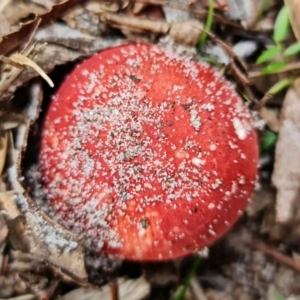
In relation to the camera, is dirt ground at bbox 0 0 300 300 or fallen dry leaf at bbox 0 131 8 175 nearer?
dirt ground at bbox 0 0 300 300

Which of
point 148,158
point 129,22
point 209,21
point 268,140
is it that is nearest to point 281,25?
point 209,21

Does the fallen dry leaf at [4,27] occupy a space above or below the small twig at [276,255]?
above

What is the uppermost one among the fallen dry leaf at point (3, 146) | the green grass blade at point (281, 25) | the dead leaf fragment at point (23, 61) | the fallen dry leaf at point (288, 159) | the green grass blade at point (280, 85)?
the dead leaf fragment at point (23, 61)

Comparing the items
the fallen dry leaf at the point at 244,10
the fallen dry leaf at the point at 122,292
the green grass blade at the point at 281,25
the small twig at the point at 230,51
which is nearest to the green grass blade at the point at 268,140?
the small twig at the point at 230,51

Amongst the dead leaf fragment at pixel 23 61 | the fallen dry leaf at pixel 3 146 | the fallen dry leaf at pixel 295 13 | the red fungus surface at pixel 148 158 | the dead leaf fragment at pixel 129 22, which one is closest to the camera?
the red fungus surface at pixel 148 158

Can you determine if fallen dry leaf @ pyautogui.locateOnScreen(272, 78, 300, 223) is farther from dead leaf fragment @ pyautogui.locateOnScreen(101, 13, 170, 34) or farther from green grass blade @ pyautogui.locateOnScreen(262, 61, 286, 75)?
dead leaf fragment @ pyautogui.locateOnScreen(101, 13, 170, 34)

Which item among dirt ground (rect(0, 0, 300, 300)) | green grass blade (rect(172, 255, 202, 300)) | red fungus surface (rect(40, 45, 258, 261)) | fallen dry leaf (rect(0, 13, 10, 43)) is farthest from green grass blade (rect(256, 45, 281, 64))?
fallen dry leaf (rect(0, 13, 10, 43))

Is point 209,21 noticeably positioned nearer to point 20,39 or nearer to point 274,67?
point 274,67

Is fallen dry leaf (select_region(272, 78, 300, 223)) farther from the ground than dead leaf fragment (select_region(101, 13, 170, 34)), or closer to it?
closer to it

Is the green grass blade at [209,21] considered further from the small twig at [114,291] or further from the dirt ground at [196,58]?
the small twig at [114,291]
